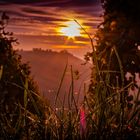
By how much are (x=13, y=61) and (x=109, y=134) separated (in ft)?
54.8

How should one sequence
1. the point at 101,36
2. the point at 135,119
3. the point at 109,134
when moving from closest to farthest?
the point at 109,134 → the point at 135,119 → the point at 101,36

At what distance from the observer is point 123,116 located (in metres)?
2.37

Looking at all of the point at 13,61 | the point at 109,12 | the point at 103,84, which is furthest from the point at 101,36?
the point at 103,84

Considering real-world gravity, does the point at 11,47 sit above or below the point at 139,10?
below

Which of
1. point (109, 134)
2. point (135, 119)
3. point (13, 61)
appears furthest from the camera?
point (13, 61)

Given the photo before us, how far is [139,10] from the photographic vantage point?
15172 mm

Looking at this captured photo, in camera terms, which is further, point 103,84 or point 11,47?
point 11,47

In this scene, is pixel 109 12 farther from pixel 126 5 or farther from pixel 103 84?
pixel 103 84

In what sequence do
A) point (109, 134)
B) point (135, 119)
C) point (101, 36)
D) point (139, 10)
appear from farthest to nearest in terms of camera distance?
point (101, 36)
point (139, 10)
point (135, 119)
point (109, 134)

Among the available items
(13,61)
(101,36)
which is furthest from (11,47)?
(101,36)

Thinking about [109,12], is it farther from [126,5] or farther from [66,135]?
[66,135]

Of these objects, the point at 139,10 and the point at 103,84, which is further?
the point at 139,10

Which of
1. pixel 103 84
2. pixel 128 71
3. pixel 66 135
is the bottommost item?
pixel 128 71

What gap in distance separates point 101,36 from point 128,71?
1706mm
